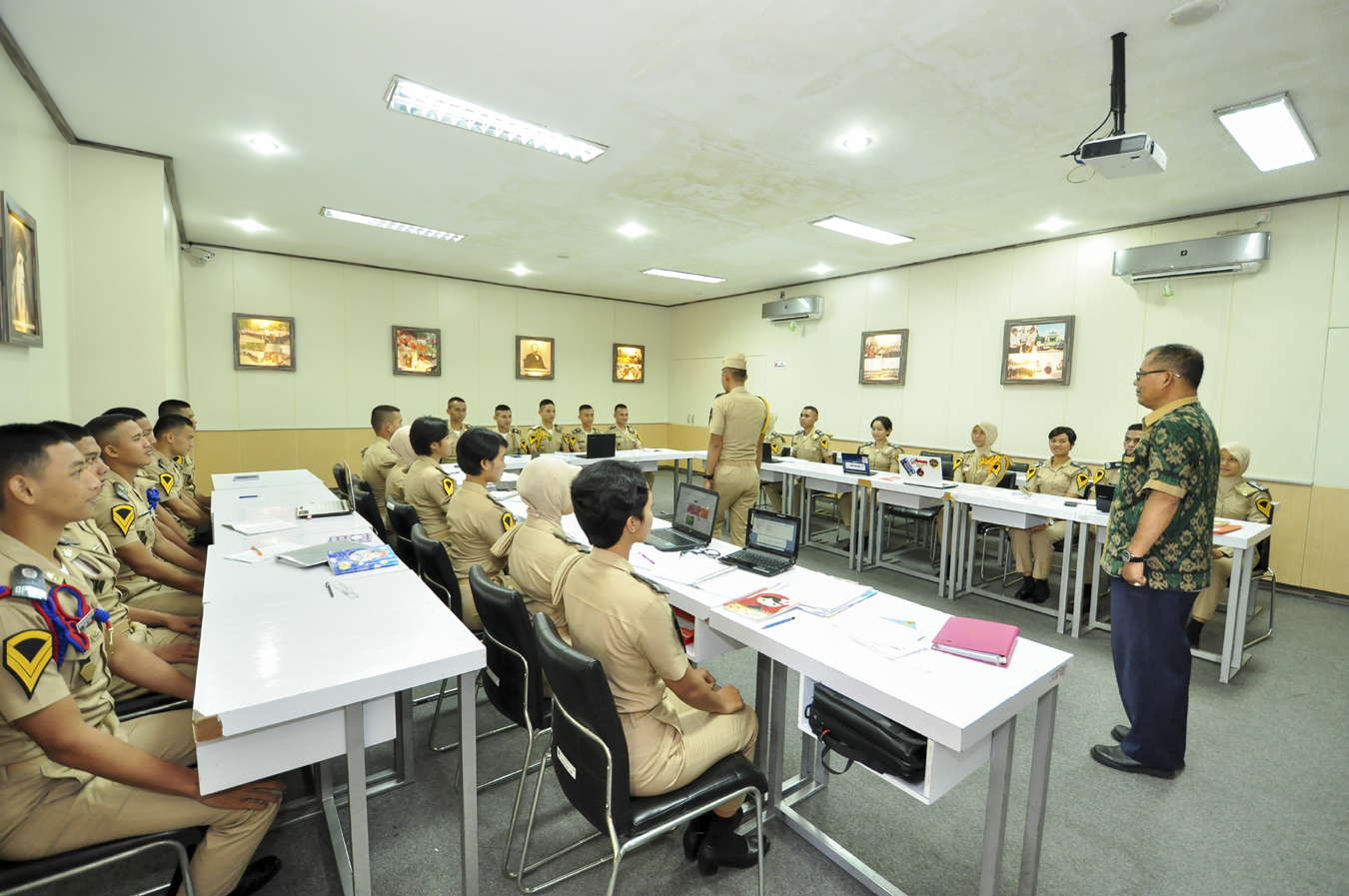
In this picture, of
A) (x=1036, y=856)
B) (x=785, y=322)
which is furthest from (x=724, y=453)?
(x=785, y=322)

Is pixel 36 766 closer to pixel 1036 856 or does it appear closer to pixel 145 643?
pixel 145 643

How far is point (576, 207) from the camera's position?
533cm

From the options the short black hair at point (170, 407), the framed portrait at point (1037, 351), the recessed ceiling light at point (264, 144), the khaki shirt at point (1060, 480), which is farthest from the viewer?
the framed portrait at point (1037, 351)

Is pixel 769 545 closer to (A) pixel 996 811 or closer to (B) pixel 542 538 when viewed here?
(B) pixel 542 538

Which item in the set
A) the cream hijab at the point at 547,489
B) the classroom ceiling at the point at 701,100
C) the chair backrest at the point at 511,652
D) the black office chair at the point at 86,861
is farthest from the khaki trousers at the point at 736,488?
the black office chair at the point at 86,861

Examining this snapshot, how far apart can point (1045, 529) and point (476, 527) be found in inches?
166

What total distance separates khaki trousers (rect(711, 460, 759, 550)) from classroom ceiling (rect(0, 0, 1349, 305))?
7.44ft

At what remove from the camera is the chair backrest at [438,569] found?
93.8 inches

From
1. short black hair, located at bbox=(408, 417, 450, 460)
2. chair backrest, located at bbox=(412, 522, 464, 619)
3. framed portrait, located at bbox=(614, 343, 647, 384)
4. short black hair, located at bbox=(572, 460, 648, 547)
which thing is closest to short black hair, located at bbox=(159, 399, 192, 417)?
short black hair, located at bbox=(408, 417, 450, 460)

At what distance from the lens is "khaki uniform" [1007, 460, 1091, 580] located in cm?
451

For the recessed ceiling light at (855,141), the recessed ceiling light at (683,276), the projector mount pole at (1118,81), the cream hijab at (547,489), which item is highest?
the recessed ceiling light at (683,276)

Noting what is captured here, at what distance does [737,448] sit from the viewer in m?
4.69

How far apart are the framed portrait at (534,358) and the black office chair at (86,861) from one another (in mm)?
8627

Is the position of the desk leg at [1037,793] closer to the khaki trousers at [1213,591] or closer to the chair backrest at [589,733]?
the chair backrest at [589,733]
